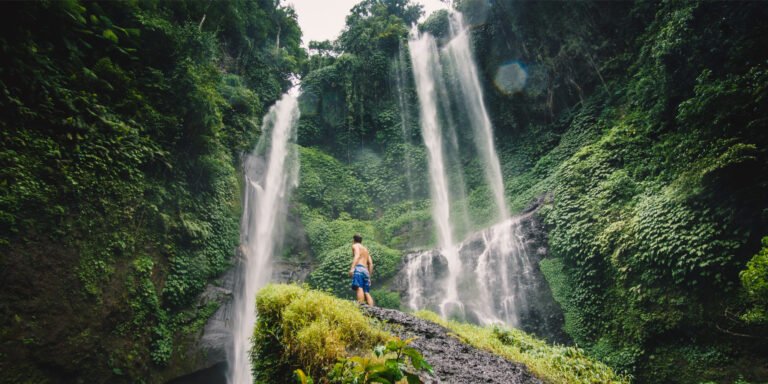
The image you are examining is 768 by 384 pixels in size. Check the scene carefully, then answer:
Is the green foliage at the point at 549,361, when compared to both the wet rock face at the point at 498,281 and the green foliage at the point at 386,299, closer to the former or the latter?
the wet rock face at the point at 498,281

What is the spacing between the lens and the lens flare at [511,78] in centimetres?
1752

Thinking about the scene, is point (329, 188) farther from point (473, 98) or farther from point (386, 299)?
point (473, 98)

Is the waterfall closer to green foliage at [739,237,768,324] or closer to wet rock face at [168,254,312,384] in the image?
green foliage at [739,237,768,324]

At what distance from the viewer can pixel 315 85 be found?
22312 millimetres

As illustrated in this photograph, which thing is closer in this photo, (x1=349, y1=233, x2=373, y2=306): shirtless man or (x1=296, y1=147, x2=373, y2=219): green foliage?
(x1=349, y1=233, x2=373, y2=306): shirtless man

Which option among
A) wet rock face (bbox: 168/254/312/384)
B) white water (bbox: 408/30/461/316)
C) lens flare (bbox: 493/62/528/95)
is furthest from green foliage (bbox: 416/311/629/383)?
lens flare (bbox: 493/62/528/95)

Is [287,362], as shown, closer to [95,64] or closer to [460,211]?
[95,64]

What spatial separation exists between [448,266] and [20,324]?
11197 millimetres

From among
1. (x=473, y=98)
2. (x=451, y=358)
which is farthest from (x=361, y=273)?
(x=473, y=98)

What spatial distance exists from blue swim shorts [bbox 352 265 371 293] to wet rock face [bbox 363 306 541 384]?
1458mm

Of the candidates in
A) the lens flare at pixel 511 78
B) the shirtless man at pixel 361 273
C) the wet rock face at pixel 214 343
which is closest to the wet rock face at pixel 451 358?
the shirtless man at pixel 361 273

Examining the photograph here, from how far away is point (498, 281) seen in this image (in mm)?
11438

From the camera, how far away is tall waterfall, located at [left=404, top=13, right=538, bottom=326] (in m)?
11.2

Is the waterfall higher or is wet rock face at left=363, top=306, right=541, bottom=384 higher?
the waterfall
